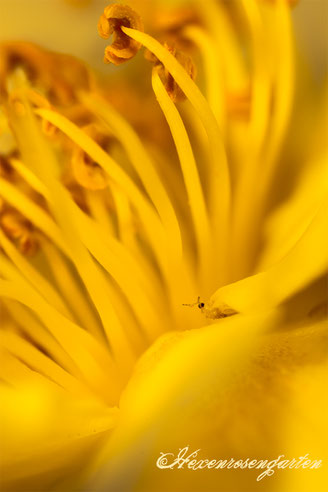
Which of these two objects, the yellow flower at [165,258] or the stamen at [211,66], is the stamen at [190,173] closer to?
the yellow flower at [165,258]

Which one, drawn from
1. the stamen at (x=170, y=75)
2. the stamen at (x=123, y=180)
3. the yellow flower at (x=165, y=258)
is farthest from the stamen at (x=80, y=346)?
the stamen at (x=170, y=75)

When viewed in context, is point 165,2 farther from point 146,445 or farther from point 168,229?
point 146,445

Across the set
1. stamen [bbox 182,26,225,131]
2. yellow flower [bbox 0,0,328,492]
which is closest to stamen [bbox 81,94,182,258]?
yellow flower [bbox 0,0,328,492]

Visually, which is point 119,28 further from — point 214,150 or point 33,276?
point 33,276

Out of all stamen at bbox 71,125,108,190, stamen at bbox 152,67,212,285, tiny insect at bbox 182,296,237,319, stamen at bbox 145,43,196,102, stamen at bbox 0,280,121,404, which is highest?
stamen at bbox 71,125,108,190

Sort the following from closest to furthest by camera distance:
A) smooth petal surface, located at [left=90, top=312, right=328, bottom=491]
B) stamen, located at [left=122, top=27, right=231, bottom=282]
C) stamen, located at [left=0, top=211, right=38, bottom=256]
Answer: smooth petal surface, located at [left=90, top=312, right=328, bottom=491] < stamen, located at [left=122, top=27, right=231, bottom=282] < stamen, located at [left=0, top=211, right=38, bottom=256]

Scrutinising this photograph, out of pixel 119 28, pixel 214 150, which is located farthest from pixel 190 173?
pixel 119 28

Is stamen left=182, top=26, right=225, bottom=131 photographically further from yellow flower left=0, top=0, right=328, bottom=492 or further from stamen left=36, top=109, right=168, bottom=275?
stamen left=36, top=109, right=168, bottom=275
